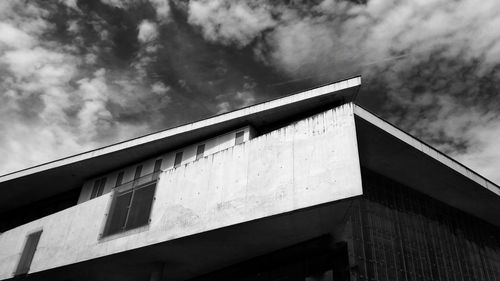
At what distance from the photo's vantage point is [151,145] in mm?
19125

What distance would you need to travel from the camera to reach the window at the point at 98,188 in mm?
20703

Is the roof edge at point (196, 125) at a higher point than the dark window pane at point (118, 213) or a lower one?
higher

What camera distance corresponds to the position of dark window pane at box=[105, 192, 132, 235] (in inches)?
643

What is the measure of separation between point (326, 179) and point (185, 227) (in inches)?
191

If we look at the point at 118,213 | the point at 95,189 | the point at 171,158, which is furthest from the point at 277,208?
the point at 95,189

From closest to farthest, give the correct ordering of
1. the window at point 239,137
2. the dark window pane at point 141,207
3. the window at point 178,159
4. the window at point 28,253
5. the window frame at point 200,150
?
the dark window pane at point 141,207 < the window at point 239,137 < the window at point 28,253 < the window frame at point 200,150 < the window at point 178,159

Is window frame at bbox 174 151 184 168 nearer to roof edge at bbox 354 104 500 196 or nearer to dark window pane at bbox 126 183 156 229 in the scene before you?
dark window pane at bbox 126 183 156 229

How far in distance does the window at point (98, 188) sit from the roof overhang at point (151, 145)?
0.43 metres

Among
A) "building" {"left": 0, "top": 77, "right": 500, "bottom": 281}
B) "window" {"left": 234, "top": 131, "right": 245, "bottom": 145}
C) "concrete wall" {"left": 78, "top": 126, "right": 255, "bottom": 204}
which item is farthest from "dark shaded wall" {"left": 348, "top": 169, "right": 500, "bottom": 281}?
"concrete wall" {"left": 78, "top": 126, "right": 255, "bottom": 204}

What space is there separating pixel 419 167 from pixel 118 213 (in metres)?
11.3

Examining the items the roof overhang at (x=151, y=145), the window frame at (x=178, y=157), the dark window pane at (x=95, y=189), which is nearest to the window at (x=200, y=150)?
the roof overhang at (x=151, y=145)

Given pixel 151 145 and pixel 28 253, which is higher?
pixel 151 145

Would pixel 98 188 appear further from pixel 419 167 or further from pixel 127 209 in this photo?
pixel 419 167

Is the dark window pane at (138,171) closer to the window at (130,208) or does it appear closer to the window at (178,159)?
the window at (178,159)
